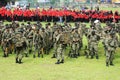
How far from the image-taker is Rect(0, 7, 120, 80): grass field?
17.7 meters

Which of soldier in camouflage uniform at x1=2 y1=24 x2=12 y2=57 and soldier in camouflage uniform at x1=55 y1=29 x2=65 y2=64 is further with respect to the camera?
soldier in camouflage uniform at x1=2 y1=24 x2=12 y2=57

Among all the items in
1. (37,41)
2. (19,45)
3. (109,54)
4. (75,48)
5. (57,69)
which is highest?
(19,45)

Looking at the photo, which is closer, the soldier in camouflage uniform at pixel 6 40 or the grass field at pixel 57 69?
the grass field at pixel 57 69

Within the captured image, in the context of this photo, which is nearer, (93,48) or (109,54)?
(109,54)

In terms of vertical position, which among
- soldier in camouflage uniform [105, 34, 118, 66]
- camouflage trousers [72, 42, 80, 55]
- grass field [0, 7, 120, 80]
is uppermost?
soldier in camouflage uniform [105, 34, 118, 66]

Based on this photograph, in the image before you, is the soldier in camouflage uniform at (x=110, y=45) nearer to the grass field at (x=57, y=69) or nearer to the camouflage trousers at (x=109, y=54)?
the camouflage trousers at (x=109, y=54)

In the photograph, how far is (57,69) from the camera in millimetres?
19312

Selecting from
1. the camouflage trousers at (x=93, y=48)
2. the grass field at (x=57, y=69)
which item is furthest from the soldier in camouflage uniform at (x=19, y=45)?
the camouflage trousers at (x=93, y=48)

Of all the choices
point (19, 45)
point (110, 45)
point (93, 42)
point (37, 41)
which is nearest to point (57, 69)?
point (19, 45)

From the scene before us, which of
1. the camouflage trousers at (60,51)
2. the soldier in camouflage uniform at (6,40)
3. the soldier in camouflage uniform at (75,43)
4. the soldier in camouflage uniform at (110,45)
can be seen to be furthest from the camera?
the soldier in camouflage uniform at (6,40)

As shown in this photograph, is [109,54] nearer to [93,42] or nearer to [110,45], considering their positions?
[110,45]

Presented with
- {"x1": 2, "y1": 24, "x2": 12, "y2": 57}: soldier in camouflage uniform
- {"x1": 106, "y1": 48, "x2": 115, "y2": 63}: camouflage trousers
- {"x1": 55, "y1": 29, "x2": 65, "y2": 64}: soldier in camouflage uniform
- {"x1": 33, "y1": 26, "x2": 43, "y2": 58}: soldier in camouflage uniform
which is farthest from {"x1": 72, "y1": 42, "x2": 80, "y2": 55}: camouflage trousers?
{"x1": 2, "y1": 24, "x2": 12, "y2": 57}: soldier in camouflage uniform

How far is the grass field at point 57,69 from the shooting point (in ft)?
58.1

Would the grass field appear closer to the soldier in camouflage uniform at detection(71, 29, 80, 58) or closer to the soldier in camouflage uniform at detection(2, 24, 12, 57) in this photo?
the soldier in camouflage uniform at detection(71, 29, 80, 58)
